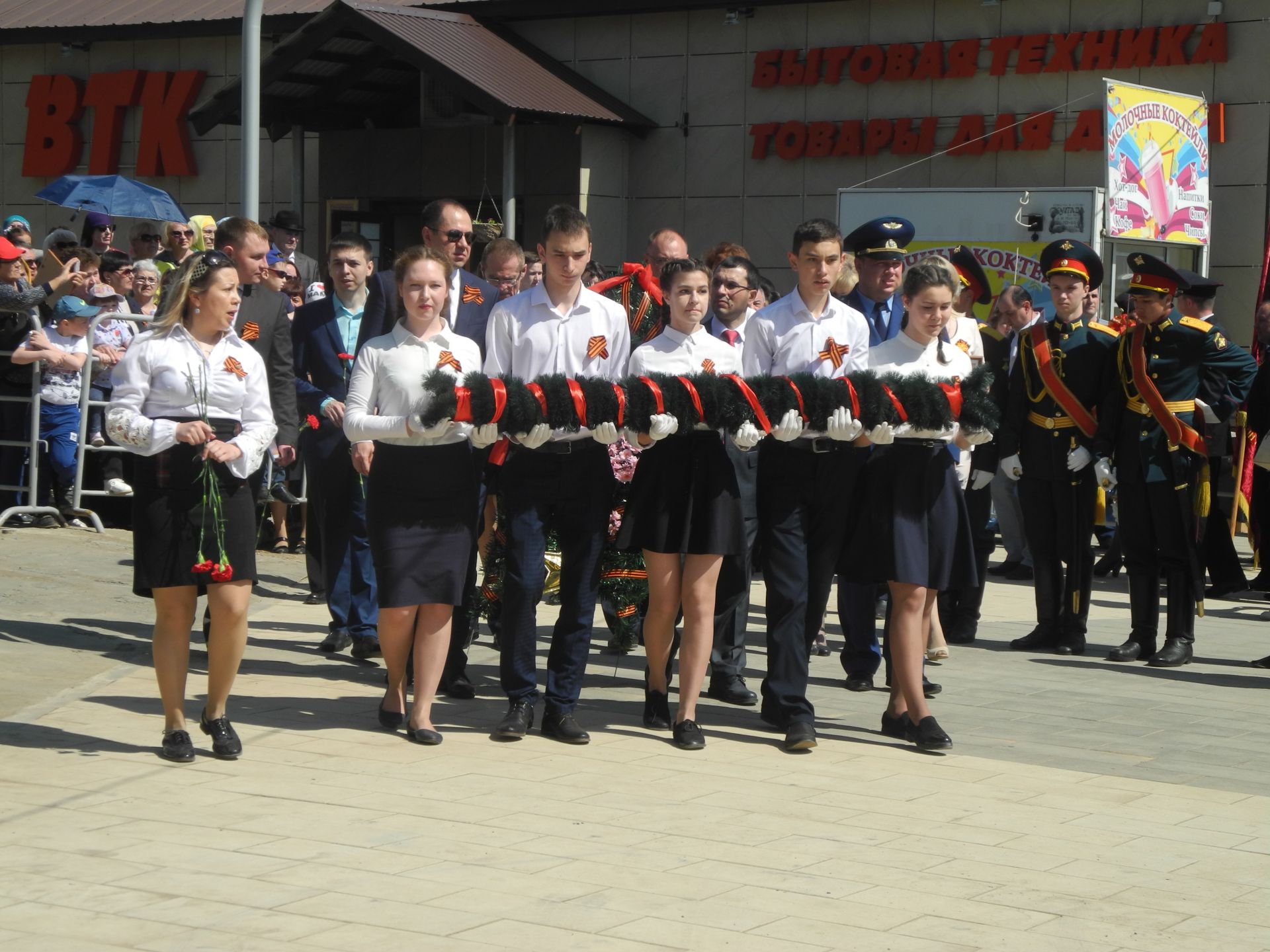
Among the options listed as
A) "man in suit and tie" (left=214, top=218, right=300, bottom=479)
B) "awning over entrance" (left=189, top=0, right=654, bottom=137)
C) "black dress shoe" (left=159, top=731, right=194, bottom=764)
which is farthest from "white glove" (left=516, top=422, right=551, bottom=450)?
"awning over entrance" (left=189, top=0, right=654, bottom=137)

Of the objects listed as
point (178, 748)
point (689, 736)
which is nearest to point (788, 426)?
point (689, 736)

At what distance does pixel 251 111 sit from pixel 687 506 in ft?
19.0

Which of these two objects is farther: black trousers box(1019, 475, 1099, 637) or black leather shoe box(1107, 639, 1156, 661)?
black trousers box(1019, 475, 1099, 637)

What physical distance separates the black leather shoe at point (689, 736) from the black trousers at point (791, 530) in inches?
14.5

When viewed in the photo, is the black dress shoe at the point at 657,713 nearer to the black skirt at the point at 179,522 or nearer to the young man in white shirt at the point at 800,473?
the young man in white shirt at the point at 800,473

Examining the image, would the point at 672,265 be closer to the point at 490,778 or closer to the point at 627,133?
the point at 490,778

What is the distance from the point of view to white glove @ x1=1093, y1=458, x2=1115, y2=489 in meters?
9.57

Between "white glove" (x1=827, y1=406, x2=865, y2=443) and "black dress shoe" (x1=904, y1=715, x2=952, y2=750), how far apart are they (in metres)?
Answer: 1.14

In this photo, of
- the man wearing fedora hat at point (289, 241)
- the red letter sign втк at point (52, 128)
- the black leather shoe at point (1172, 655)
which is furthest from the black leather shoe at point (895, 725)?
the red letter sign втк at point (52, 128)

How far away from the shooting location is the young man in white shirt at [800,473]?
7.02m

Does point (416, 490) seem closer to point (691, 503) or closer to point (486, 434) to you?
point (486, 434)

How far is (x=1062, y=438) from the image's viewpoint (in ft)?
31.6

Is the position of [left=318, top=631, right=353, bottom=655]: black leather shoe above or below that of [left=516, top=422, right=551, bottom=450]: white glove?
below

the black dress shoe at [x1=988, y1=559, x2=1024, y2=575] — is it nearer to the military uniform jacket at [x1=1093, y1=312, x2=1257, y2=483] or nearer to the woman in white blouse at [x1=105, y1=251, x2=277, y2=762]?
the military uniform jacket at [x1=1093, y1=312, x2=1257, y2=483]
